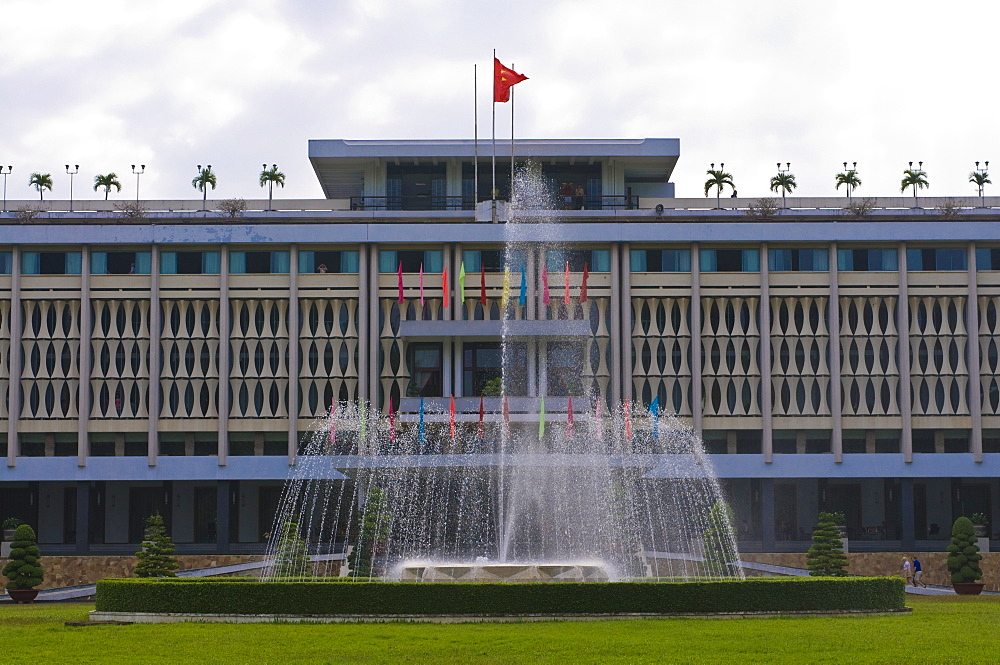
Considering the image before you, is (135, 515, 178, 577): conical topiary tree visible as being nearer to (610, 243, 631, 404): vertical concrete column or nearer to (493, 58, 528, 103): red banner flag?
(610, 243, 631, 404): vertical concrete column

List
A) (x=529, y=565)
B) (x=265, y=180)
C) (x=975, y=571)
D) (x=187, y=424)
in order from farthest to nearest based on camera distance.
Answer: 1. (x=265, y=180)
2. (x=187, y=424)
3. (x=975, y=571)
4. (x=529, y=565)

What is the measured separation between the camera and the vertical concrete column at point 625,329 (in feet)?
184

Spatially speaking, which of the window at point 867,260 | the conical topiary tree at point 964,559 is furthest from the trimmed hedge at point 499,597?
the window at point 867,260

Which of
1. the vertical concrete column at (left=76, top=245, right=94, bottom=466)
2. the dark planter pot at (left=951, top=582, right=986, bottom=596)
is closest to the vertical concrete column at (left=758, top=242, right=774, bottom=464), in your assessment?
the dark planter pot at (left=951, top=582, right=986, bottom=596)

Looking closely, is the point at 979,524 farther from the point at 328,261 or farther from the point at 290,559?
the point at 328,261

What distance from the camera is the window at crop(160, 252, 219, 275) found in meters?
57.4

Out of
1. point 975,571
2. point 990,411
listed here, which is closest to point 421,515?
point 975,571

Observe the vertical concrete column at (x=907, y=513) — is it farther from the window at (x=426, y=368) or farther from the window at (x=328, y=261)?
the window at (x=328, y=261)

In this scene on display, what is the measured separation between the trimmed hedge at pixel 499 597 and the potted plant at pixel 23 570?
12680mm

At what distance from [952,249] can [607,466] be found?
22088 millimetres

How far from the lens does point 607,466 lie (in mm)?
44469

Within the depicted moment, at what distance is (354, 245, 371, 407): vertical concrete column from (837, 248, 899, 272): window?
2007 cm

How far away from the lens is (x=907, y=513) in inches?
2201

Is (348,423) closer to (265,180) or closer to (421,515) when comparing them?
(421,515)
